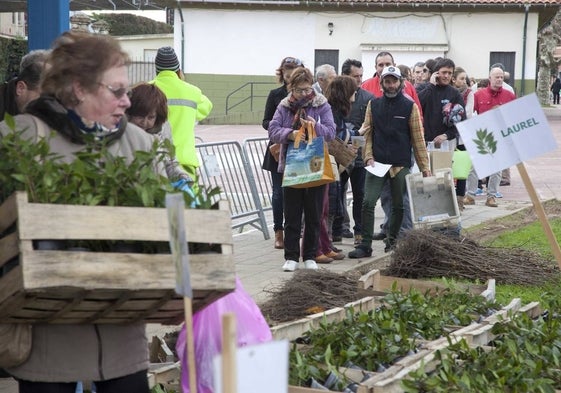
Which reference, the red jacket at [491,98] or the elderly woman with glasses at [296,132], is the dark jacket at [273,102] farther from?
the red jacket at [491,98]

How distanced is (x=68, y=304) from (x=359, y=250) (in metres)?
7.28

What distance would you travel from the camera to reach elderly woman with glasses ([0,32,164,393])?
348 cm

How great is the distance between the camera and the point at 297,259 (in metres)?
9.62

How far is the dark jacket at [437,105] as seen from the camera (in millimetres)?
12766

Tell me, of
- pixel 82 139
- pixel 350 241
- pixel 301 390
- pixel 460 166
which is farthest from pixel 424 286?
pixel 460 166

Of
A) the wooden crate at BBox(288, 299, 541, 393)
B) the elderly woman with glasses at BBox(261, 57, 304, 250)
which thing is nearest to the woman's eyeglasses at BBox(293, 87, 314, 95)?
the elderly woman with glasses at BBox(261, 57, 304, 250)

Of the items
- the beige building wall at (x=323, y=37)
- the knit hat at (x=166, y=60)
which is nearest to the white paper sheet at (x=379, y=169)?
the knit hat at (x=166, y=60)

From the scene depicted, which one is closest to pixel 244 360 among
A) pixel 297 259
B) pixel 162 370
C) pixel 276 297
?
pixel 162 370

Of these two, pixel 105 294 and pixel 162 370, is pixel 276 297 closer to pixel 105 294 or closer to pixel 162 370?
pixel 162 370

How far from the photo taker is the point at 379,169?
10.2 m

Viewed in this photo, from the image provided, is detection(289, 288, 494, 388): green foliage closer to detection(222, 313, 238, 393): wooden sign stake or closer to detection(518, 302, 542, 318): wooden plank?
detection(518, 302, 542, 318): wooden plank

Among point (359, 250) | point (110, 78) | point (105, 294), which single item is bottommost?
point (359, 250)

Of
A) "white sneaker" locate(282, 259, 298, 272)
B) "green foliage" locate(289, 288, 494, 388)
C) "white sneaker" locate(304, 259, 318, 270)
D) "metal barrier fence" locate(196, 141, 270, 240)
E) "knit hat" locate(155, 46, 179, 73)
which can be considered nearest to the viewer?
"green foliage" locate(289, 288, 494, 388)

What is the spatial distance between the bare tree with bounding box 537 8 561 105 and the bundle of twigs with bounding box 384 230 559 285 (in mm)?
40949
